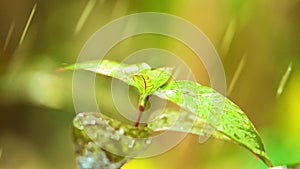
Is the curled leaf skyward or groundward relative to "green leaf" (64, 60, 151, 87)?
groundward

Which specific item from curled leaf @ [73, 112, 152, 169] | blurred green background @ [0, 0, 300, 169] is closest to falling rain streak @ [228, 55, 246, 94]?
blurred green background @ [0, 0, 300, 169]

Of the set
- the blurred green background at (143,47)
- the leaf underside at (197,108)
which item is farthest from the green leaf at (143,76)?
the blurred green background at (143,47)

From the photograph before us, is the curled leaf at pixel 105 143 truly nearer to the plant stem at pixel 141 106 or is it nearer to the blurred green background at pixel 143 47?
the plant stem at pixel 141 106

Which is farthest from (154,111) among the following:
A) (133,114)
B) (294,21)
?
(294,21)

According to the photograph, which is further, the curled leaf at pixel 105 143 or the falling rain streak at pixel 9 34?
the falling rain streak at pixel 9 34

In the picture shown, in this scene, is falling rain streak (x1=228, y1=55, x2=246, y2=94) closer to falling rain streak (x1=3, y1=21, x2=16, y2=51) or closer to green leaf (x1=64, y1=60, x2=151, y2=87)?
green leaf (x1=64, y1=60, x2=151, y2=87)

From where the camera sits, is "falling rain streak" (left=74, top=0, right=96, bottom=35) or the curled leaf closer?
the curled leaf

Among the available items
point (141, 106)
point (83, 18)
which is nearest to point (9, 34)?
point (83, 18)

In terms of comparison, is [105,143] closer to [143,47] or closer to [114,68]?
[114,68]
